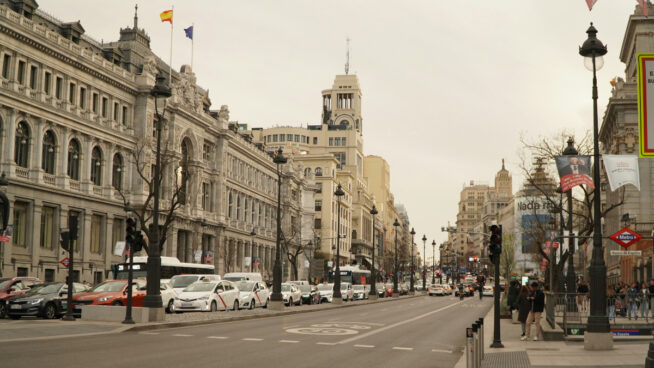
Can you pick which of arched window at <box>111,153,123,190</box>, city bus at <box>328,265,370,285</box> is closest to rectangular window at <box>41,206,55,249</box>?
arched window at <box>111,153,123,190</box>

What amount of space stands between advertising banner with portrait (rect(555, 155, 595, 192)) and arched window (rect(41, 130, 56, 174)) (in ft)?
124

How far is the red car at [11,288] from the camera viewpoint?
29.2 metres

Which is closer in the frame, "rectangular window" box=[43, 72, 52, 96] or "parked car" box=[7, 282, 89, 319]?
"parked car" box=[7, 282, 89, 319]

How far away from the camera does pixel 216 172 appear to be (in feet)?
252

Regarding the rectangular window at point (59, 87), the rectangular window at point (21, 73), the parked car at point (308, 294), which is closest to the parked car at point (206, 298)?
the parked car at point (308, 294)

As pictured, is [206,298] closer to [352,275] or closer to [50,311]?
[50,311]

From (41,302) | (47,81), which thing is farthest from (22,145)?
(41,302)

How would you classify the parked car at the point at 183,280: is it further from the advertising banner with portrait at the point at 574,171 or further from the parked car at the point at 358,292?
the parked car at the point at 358,292

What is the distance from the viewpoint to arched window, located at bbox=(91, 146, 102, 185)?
5662cm

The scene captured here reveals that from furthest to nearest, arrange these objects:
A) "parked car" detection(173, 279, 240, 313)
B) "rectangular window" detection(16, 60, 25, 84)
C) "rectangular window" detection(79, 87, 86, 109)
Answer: "rectangular window" detection(79, 87, 86, 109) → "rectangular window" detection(16, 60, 25, 84) → "parked car" detection(173, 279, 240, 313)

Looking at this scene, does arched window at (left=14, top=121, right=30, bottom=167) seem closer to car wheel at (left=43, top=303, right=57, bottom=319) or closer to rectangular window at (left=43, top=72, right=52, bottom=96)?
rectangular window at (left=43, top=72, right=52, bottom=96)

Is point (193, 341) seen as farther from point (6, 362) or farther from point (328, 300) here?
point (328, 300)

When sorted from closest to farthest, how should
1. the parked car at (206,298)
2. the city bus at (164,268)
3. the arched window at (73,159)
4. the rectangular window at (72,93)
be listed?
the parked car at (206,298) < the city bus at (164,268) < the rectangular window at (72,93) < the arched window at (73,159)

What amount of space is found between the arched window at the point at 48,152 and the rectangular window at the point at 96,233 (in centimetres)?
630
